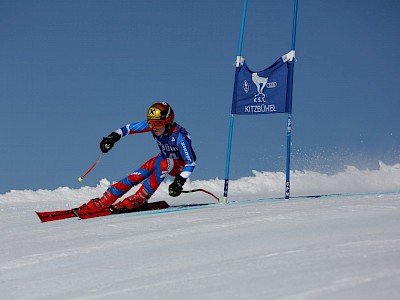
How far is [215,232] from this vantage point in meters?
4.04

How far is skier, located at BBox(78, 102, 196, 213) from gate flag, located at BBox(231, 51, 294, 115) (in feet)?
4.02

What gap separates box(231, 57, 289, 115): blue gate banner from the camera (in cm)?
735

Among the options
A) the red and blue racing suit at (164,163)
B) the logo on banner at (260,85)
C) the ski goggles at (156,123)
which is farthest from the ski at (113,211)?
the logo on banner at (260,85)

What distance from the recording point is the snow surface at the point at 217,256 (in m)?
2.34

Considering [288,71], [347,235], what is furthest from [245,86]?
[347,235]

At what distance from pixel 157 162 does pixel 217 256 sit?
3.72m

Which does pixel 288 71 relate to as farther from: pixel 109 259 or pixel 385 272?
pixel 385 272

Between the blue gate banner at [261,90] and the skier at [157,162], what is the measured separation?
122 cm

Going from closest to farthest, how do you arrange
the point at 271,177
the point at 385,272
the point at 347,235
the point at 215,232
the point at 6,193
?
the point at 385,272 < the point at 347,235 < the point at 215,232 < the point at 6,193 < the point at 271,177

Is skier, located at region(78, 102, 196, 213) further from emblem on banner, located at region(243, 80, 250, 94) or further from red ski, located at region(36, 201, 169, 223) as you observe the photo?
emblem on banner, located at region(243, 80, 250, 94)

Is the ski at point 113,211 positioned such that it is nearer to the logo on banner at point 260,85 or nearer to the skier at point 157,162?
the skier at point 157,162

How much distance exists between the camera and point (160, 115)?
6.62 metres

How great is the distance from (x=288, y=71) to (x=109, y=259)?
4512 mm

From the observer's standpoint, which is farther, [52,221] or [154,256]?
[52,221]
